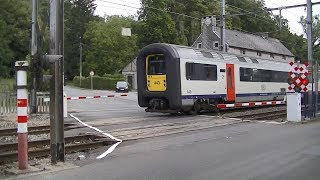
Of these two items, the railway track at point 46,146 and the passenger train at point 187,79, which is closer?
the railway track at point 46,146

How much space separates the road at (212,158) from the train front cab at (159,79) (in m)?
6.37

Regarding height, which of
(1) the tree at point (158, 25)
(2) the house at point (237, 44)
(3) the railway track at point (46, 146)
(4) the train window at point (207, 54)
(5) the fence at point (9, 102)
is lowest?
(3) the railway track at point (46, 146)

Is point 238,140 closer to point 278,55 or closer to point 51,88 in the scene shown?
point 51,88

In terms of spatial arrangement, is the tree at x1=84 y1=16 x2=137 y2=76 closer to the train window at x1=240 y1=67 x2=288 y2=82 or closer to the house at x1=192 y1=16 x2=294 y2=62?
the house at x1=192 y1=16 x2=294 y2=62

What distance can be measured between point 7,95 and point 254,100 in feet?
47.8

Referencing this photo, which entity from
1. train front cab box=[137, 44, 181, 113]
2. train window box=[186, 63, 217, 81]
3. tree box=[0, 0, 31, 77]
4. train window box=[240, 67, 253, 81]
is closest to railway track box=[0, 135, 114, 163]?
train front cab box=[137, 44, 181, 113]

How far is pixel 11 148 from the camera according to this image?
36.5 ft

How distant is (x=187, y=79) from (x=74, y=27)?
3273 inches

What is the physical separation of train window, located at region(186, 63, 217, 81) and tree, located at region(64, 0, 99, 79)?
251 feet

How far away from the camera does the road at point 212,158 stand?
8391mm

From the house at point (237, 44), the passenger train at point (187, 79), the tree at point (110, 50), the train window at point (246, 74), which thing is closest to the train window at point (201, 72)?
the passenger train at point (187, 79)

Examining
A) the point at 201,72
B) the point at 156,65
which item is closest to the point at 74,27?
the point at 156,65

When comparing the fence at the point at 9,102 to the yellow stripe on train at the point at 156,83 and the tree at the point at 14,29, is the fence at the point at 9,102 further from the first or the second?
the tree at the point at 14,29

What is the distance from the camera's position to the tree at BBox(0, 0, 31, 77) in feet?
224
